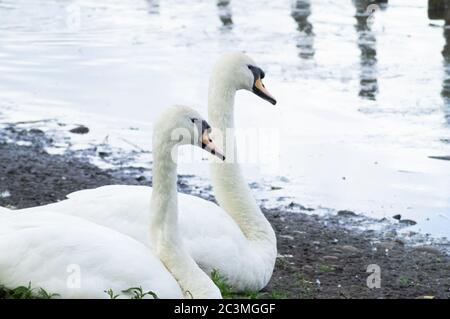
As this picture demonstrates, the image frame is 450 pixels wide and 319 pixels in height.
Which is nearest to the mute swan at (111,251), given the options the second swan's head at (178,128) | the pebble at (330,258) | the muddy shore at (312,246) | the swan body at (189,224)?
the second swan's head at (178,128)

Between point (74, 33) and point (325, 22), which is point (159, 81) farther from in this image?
point (325, 22)

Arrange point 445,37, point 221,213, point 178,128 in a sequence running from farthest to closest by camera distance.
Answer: point 445,37
point 221,213
point 178,128

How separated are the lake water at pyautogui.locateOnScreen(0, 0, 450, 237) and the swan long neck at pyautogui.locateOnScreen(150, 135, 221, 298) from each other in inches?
136

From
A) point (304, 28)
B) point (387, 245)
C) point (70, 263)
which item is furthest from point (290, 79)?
point (70, 263)

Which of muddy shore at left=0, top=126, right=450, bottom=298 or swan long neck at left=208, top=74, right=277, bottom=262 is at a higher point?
swan long neck at left=208, top=74, right=277, bottom=262

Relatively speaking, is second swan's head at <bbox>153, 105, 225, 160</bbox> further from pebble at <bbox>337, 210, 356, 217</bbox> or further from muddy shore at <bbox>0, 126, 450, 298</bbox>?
pebble at <bbox>337, 210, 356, 217</bbox>

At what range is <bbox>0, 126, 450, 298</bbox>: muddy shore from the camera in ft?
24.1

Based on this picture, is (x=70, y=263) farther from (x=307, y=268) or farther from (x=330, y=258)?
(x=330, y=258)

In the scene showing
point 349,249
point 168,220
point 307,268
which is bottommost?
point 349,249

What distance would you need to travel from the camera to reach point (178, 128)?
587cm

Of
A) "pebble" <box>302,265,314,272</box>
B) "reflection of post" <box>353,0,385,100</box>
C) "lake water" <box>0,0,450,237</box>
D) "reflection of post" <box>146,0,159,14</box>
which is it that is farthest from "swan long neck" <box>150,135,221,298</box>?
"reflection of post" <box>146,0,159,14</box>

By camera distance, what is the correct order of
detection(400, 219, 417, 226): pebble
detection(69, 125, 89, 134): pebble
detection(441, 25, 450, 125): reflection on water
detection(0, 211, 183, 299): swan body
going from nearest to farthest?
detection(0, 211, 183, 299): swan body < detection(400, 219, 417, 226): pebble < detection(69, 125, 89, 134): pebble < detection(441, 25, 450, 125): reflection on water

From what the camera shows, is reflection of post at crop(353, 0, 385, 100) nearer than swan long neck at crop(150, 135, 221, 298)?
No

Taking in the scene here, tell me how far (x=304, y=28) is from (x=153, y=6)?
152 inches
